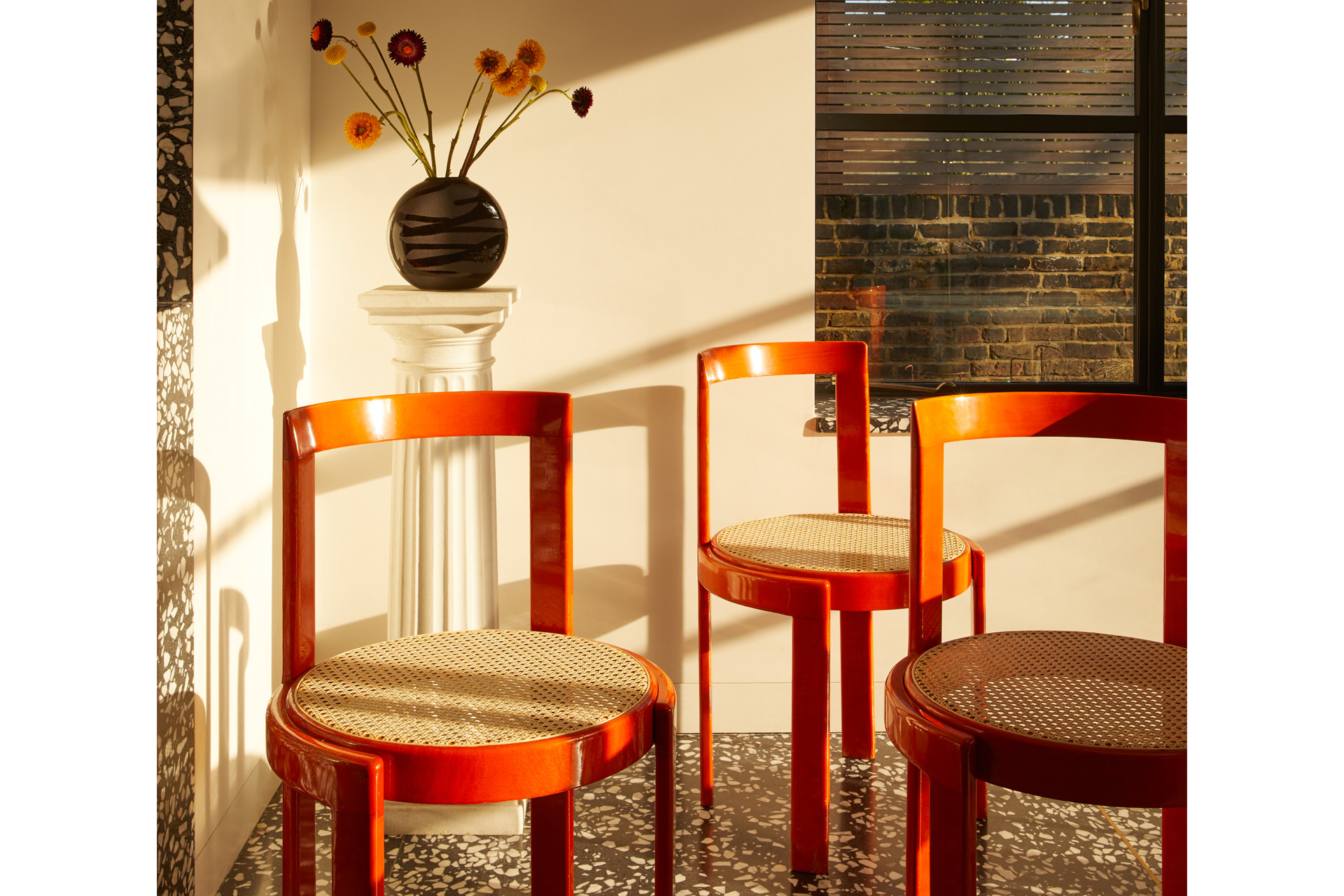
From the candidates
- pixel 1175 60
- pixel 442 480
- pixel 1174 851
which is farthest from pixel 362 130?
pixel 1175 60

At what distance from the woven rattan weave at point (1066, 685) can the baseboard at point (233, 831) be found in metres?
1.29

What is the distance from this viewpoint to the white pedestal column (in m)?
2.07

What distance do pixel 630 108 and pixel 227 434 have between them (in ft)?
4.17

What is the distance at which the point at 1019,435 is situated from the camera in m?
1.41

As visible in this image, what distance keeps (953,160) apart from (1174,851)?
1904 millimetres

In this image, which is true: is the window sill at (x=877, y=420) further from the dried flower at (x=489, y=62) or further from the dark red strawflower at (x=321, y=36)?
the dark red strawflower at (x=321, y=36)

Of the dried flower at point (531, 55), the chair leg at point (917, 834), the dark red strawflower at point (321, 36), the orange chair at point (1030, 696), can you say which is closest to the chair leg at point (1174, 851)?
the orange chair at point (1030, 696)

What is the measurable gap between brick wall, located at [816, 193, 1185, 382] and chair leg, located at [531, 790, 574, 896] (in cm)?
168

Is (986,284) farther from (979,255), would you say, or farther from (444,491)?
(444,491)

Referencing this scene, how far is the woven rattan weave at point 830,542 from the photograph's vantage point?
75.0 inches

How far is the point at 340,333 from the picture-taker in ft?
8.30

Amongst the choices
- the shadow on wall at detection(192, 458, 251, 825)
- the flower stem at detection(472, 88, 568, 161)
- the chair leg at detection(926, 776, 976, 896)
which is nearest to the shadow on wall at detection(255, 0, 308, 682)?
the shadow on wall at detection(192, 458, 251, 825)

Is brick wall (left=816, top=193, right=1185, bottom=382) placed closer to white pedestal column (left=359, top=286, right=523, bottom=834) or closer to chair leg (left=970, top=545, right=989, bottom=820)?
chair leg (left=970, top=545, right=989, bottom=820)

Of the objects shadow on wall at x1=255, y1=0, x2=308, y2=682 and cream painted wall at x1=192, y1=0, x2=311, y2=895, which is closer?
cream painted wall at x1=192, y1=0, x2=311, y2=895
